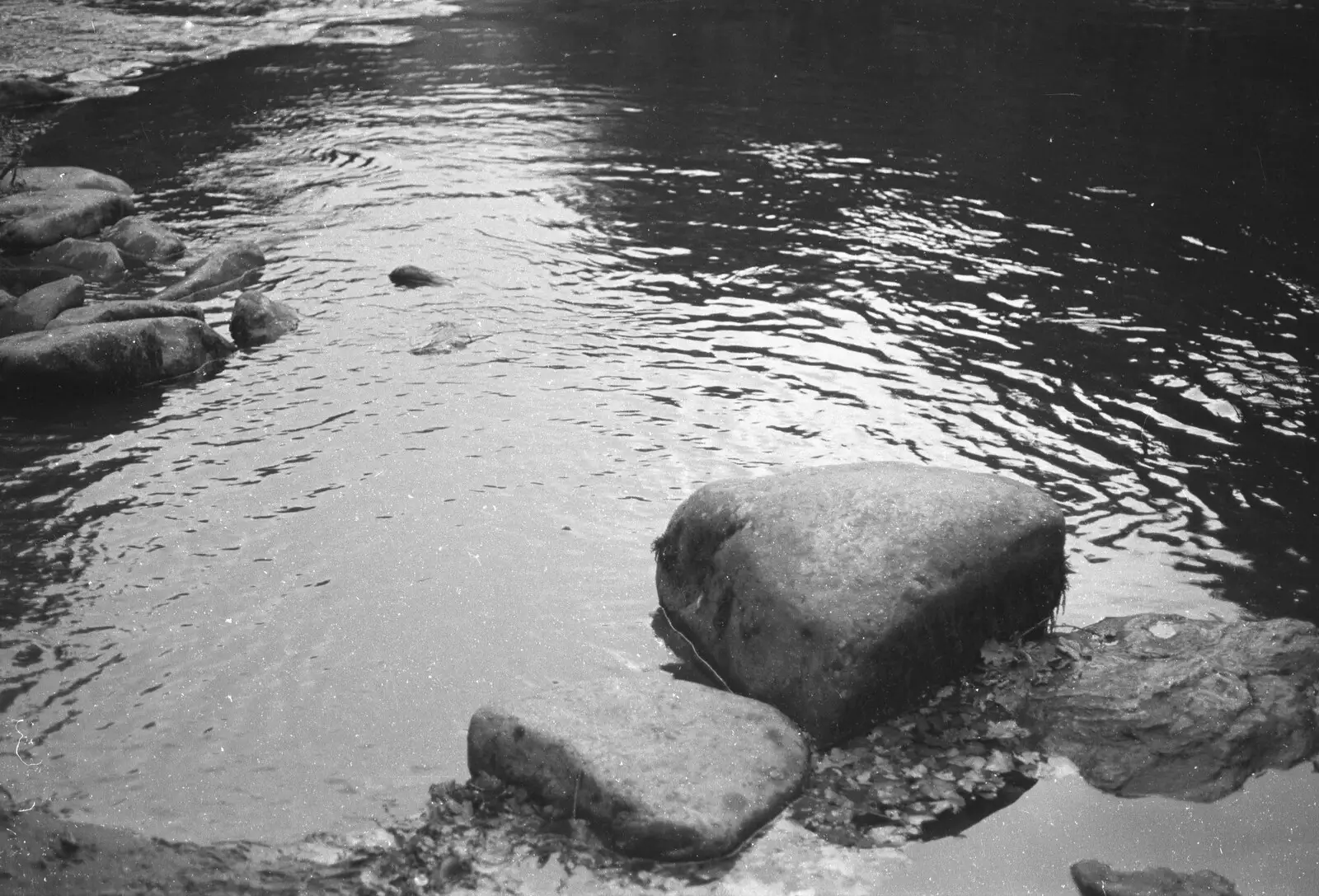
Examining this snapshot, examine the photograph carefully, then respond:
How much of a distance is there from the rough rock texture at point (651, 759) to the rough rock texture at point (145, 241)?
12.2 metres

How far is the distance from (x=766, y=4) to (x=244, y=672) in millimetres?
33474

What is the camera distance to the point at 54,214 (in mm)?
17781

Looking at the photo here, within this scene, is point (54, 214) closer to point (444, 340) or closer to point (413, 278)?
point (413, 278)

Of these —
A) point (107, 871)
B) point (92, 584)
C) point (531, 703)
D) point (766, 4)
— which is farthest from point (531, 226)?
point (766, 4)

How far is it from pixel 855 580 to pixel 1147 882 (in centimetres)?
230

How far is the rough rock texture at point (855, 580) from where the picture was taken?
23.9 feet

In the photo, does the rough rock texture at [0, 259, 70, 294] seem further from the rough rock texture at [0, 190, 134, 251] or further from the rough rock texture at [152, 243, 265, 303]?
the rough rock texture at [152, 243, 265, 303]

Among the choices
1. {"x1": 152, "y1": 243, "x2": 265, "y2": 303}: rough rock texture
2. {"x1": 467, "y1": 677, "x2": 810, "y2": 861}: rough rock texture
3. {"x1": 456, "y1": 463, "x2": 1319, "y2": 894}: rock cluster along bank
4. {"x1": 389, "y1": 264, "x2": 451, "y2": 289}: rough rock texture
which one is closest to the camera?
{"x1": 467, "y1": 677, "x2": 810, "y2": 861}: rough rock texture

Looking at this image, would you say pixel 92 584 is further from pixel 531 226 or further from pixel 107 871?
pixel 531 226

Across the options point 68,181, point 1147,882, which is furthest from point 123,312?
point 1147,882

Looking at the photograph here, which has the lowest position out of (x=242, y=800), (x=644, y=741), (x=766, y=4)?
(x=242, y=800)

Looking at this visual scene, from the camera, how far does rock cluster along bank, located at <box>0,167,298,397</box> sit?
12.5m

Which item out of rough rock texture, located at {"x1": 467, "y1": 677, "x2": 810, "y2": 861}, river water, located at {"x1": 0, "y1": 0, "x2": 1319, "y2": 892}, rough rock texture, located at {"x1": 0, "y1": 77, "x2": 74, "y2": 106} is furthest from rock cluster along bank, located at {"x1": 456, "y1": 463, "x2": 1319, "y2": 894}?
rough rock texture, located at {"x1": 0, "y1": 77, "x2": 74, "y2": 106}

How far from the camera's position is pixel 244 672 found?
8172mm
